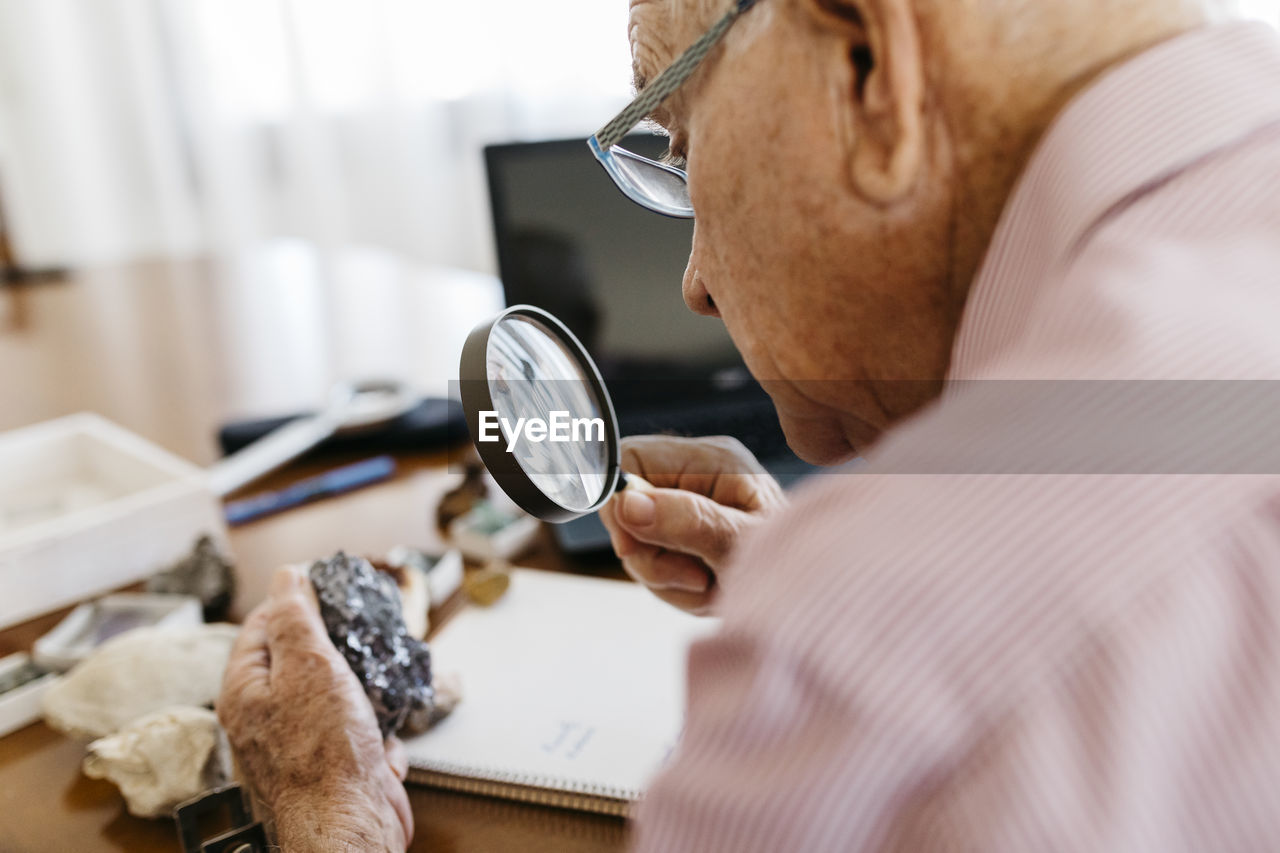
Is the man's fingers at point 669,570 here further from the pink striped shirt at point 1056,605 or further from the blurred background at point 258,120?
the blurred background at point 258,120

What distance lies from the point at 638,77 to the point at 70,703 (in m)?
0.68

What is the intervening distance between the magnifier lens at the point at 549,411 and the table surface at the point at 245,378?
249mm

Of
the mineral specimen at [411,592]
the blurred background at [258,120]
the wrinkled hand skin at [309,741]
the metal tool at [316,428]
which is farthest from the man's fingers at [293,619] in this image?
the blurred background at [258,120]

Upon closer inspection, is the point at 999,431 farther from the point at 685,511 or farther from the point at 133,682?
the point at 133,682

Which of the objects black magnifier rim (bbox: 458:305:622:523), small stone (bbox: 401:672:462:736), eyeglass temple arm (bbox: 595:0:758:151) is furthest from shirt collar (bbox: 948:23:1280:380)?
small stone (bbox: 401:672:462:736)

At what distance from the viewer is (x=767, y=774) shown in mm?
337

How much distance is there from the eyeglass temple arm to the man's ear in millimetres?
58

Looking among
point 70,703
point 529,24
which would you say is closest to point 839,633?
point 70,703

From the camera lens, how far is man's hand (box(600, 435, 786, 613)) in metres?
0.82

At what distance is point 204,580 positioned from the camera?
0.94 m

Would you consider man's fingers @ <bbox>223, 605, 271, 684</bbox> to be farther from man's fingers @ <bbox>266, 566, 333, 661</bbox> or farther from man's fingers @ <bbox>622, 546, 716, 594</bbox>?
man's fingers @ <bbox>622, 546, 716, 594</bbox>

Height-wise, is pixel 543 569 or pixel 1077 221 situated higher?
pixel 1077 221

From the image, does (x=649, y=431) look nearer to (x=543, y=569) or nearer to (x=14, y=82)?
(x=543, y=569)

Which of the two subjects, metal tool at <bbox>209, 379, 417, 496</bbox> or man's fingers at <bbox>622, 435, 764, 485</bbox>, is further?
metal tool at <bbox>209, 379, 417, 496</bbox>
